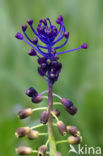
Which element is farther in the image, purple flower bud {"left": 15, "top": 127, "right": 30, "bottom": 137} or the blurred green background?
the blurred green background

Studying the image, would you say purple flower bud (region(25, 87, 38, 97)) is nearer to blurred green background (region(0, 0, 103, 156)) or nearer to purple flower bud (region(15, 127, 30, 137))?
purple flower bud (region(15, 127, 30, 137))

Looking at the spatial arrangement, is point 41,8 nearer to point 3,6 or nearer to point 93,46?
point 3,6

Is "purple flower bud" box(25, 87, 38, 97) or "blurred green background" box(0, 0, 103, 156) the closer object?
"purple flower bud" box(25, 87, 38, 97)

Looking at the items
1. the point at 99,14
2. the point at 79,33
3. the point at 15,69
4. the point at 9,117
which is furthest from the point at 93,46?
the point at 9,117

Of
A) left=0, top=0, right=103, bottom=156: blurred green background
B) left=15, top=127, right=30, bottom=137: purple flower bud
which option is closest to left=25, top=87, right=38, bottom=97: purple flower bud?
left=15, top=127, right=30, bottom=137: purple flower bud

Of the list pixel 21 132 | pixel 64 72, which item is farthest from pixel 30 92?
pixel 64 72

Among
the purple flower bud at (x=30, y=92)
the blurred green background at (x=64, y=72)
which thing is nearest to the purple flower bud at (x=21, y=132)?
the purple flower bud at (x=30, y=92)

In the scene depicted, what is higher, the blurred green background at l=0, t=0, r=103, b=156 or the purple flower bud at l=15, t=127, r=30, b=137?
the blurred green background at l=0, t=0, r=103, b=156

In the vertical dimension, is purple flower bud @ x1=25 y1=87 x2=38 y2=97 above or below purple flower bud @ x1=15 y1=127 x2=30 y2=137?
above
